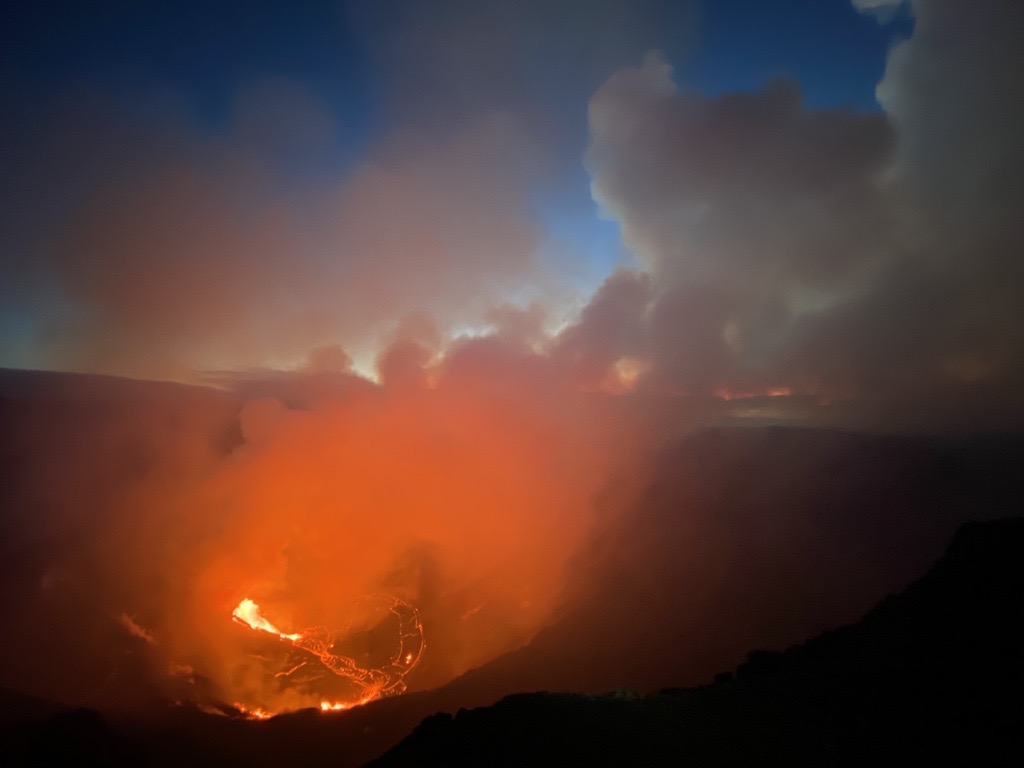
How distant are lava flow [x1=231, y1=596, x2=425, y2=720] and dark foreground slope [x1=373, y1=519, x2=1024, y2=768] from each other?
467 inches

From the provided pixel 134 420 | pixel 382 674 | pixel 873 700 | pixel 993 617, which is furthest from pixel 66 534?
pixel 993 617

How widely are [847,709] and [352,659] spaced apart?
18.2 m

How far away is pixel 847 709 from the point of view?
26.0 feet

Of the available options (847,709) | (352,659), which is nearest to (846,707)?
(847,709)

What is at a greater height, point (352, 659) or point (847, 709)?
point (352, 659)

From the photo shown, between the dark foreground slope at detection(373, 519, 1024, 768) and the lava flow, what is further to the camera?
the lava flow

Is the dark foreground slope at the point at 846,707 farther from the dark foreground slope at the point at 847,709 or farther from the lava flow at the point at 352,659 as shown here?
the lava flow at the point at 352,659

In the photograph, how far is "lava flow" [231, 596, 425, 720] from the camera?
18.7 metres

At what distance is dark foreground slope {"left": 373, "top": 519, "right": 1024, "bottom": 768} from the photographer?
6.89 metres

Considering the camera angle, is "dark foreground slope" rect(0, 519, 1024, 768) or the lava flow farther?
the lava flow

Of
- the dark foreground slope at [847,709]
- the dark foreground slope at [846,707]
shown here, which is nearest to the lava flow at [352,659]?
the dark foreground slope at [846,707]

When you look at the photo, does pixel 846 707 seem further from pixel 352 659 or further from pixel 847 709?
pixel 352 659

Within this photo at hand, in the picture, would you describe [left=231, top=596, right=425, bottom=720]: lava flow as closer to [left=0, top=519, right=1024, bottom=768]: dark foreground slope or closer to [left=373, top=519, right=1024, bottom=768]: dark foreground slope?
[left=0, top=519, right=1024, bottom=768]: dark foreground slope

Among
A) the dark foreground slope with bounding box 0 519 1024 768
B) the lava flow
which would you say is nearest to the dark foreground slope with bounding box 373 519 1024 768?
the dark foreground slope with bounding box 0 519 1024 768
